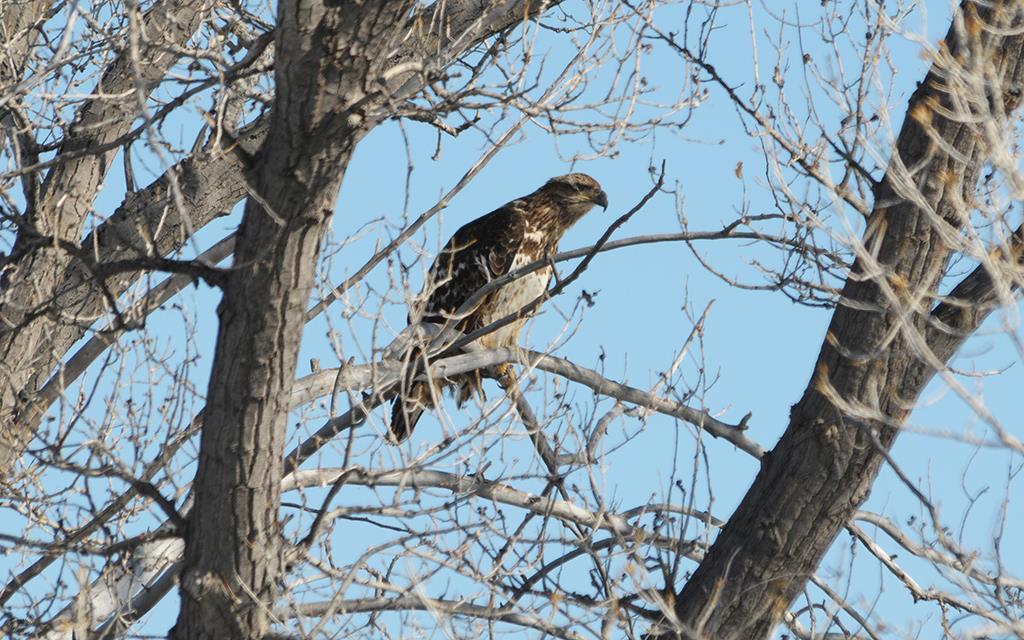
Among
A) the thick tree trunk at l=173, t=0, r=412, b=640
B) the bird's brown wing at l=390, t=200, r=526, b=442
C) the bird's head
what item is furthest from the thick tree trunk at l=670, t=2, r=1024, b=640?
the bird's head

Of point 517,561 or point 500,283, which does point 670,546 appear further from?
point 500,283

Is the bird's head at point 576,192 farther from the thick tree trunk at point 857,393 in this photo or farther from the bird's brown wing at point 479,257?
the thick tree trunk at point 857,393

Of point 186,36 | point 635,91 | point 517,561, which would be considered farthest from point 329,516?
point 186,36

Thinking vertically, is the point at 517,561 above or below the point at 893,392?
below

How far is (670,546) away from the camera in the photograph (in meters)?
4.99

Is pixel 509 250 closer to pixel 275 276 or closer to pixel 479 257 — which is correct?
Answer: pixel 479 257

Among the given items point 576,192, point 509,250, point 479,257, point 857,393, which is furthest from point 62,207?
point 857,393

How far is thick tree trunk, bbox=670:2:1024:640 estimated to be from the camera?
4590mm

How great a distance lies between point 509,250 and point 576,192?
0.64m

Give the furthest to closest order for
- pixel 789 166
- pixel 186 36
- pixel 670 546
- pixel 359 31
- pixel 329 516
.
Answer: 1. pixel 186 36
2. pixel 789 166
3. pixel 670 546
4. pixel 329 516
5. pixel 359 31

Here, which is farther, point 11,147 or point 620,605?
point 11,147

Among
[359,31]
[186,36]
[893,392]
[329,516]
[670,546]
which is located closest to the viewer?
[359,31]

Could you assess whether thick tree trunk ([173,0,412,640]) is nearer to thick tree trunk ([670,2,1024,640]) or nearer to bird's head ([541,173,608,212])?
thick tree trunk ([670,2,1024,640])

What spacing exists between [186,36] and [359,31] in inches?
133
